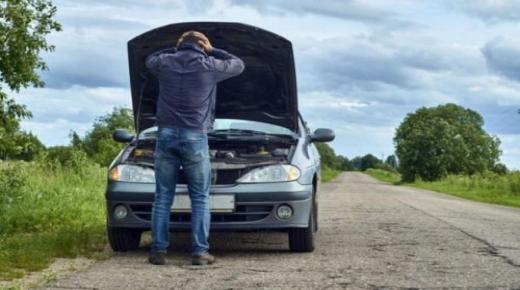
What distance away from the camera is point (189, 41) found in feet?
21.2

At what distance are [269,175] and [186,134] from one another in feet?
2.87

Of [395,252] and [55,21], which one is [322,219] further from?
[55,21]

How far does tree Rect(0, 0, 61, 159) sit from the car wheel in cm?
712

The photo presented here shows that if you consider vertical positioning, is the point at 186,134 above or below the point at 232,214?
above

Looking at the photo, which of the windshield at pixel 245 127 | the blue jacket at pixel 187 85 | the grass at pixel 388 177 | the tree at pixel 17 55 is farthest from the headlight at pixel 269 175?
the grass at pixel 388 177

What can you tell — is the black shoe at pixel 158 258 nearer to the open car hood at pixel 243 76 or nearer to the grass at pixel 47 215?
the grass at pixel 47 215

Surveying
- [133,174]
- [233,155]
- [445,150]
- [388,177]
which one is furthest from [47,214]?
[388,177]

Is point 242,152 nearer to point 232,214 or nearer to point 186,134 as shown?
point 232,214

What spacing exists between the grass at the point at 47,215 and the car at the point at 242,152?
629mm

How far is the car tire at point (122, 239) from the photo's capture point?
6984mm

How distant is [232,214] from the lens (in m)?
6.65

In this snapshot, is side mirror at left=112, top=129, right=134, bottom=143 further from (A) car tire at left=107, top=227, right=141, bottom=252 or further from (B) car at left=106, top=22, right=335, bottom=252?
(A) car tire at left=107, top=227, right=141, bottom=252

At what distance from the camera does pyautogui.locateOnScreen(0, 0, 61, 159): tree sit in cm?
1263

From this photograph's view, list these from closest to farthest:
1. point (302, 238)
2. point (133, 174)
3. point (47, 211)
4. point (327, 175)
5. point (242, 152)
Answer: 1. point (133, 174)
2. point (302, 238)
3. point (242, 152)
4. point (47, 211)
5. point (327, 175)
